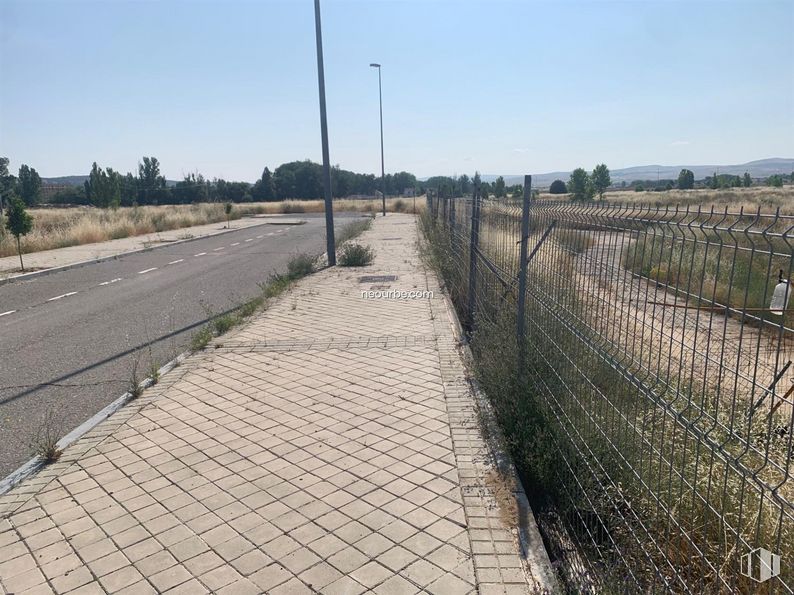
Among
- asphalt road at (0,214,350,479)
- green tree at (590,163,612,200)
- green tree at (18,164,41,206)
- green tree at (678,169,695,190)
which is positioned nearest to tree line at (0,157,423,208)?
green tree at (18,164,41,206)

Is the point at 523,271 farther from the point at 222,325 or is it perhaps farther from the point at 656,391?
the point at 222,325

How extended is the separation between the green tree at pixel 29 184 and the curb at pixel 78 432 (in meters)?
87.8

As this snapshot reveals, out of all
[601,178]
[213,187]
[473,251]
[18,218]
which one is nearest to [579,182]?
[601,178]

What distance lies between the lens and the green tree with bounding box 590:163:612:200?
46.8 metres

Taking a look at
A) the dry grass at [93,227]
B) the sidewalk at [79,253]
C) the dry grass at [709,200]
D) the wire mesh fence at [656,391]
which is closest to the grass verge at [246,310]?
the wire mesh fence at [656,391]

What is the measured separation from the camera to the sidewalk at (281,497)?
2986mm

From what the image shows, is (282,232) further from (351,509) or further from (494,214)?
(351,509)

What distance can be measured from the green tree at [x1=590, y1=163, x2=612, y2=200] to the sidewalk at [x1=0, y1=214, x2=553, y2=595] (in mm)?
43115

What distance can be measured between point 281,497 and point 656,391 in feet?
7.69

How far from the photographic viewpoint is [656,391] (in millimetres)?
2711

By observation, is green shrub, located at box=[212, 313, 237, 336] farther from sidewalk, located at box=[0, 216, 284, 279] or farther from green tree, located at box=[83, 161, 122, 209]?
green tree, located at box=[83, 161, 122, 209]

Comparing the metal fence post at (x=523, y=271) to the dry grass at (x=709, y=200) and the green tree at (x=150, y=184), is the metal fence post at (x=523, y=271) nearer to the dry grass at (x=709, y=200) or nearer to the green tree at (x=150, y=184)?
the dry grass at (x=709, y=200)

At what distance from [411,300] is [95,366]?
5089mm

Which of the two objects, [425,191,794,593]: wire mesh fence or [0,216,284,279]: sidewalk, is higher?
[425,191,794,593]: wire mesh fence
